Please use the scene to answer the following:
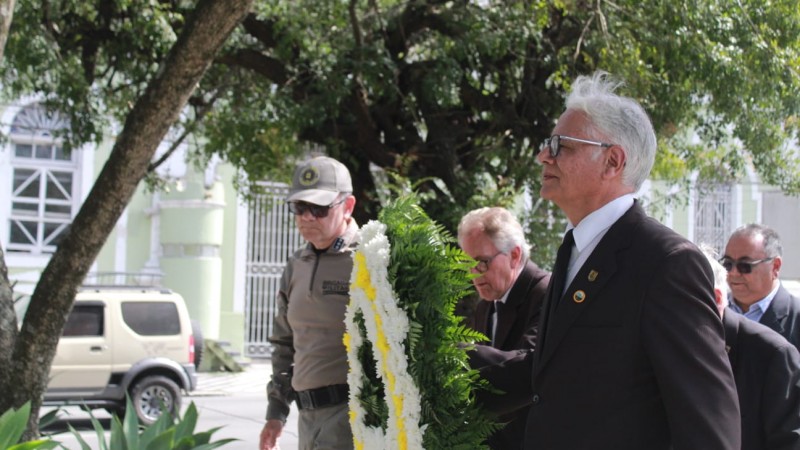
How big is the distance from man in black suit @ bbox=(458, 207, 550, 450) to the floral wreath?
29.7 inches

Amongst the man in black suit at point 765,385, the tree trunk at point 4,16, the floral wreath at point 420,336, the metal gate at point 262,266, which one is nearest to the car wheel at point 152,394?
the tree trunk at point 4,16

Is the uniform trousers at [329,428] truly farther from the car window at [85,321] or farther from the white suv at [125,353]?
the car window at [85,321]

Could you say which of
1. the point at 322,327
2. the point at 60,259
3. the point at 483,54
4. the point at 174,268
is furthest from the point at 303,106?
the point at 174,268

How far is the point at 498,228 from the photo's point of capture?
13.4ft

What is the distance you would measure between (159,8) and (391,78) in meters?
2.51

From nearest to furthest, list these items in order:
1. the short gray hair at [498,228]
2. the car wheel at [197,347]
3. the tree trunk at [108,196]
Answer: the short gray hair at [498,228], the tree trunk at [108,196], the car wheel at [197,347]

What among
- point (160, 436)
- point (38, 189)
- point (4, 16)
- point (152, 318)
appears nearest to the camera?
point (160, 436)

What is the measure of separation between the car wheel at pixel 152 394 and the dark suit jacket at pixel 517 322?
11.1m

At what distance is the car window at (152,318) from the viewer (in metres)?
15.0

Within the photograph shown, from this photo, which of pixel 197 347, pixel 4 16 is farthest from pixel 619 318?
pixel 197 347

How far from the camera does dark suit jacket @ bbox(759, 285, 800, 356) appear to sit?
5172 mm

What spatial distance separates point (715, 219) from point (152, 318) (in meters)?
16.3

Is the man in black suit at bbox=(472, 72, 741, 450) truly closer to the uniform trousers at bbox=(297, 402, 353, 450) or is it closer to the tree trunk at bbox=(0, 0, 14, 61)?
the uniform trousers at bbox=(297, 402, 353, 450)

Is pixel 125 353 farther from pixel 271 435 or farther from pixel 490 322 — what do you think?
pixel 490 322
